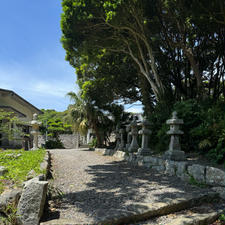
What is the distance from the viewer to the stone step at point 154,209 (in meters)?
2.39

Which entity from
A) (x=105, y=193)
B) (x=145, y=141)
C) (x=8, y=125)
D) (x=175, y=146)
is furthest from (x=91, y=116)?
(x=105, y=193)

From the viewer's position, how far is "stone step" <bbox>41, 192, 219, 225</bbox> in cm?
239

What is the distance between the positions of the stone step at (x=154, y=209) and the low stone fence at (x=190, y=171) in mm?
368

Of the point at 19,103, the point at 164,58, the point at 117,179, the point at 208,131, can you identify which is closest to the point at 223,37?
the point at 164,58

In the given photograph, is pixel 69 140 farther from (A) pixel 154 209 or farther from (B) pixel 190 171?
(A) pixel 154 209

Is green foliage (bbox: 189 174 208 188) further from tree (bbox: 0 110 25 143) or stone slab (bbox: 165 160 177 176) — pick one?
tree (bbox: 0 110 25 143)

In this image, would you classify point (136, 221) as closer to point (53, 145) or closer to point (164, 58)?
point (164, 58)

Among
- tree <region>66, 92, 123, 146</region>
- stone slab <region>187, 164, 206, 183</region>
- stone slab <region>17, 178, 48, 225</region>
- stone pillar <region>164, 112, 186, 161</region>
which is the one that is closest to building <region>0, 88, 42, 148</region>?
tree <region>66, 92, 123, 146</region>

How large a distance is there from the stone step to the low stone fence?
1.21 ft

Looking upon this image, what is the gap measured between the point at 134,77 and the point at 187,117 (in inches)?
262

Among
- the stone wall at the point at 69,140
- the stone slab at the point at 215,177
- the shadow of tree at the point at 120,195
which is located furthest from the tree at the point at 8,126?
the stone wall at the point at 69,140

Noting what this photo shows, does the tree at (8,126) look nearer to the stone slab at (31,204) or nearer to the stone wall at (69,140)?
the stone slab at (31,204)

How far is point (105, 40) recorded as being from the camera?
9430 millimetres

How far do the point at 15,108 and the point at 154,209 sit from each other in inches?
596
